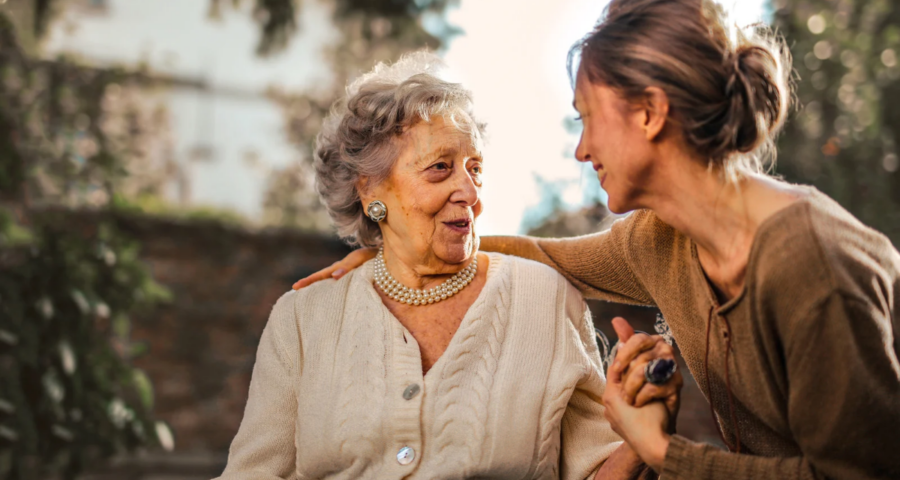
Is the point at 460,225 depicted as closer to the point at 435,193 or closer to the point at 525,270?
the point at 435,193

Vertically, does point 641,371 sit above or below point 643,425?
above

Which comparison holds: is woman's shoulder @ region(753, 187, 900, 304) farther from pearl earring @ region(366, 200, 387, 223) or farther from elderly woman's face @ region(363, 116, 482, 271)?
pearl earring @ region(366, 200, 387, 223)

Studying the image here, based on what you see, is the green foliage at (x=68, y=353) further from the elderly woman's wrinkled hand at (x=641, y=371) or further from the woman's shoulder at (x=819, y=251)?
the woman's shoulder at (x=819, y=251)

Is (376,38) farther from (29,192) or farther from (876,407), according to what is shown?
(876,407)

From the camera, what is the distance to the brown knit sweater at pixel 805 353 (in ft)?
5.28

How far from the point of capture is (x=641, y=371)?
6.12 feet

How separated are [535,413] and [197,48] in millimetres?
11660

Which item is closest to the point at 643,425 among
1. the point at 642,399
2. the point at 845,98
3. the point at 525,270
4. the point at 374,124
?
the point at 642,399

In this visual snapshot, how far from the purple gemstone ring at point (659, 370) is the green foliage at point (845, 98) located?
3308 mm

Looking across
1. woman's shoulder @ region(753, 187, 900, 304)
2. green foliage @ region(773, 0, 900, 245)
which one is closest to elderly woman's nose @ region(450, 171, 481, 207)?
woman's shoulder @ region(753, 187, 900, 304)

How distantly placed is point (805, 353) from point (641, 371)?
359 mm

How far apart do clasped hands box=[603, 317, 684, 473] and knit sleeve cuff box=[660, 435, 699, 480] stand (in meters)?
0.03

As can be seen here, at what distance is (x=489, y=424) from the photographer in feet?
7.00

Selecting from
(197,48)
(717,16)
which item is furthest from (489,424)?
(197,48)
